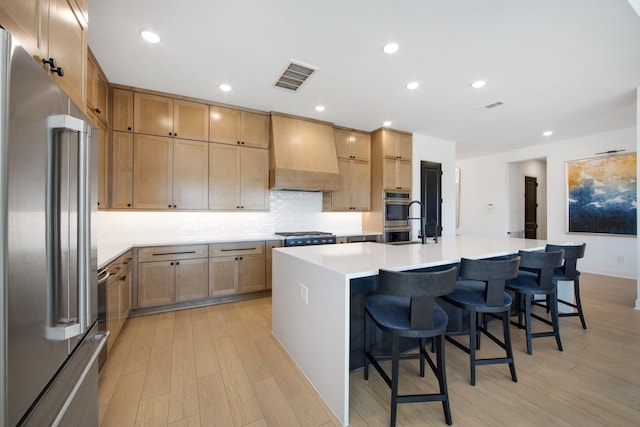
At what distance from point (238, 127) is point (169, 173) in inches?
45.2

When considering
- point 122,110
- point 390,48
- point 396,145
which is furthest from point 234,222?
point 396,145

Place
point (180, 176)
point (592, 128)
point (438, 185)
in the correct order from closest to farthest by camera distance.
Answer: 1. point (180, 176)
2. point (592, 128)
3. point (438, 185)

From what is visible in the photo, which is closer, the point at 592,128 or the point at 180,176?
the point at 180,176

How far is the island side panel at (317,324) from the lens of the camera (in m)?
1.54

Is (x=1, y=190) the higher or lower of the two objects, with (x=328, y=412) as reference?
higher

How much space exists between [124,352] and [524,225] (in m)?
8.56

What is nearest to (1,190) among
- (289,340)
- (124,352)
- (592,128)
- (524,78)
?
(289,340)

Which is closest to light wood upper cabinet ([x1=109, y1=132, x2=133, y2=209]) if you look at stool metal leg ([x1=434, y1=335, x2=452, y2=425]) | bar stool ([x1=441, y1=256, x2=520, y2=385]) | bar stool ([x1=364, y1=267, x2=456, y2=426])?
bar stool ([x1=364, y1=267, x2=456, y2=426])

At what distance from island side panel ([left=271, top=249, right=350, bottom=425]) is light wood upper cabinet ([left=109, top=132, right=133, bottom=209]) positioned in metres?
2.20

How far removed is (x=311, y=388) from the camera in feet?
6.03

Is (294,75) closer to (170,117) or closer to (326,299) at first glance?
(170,117)

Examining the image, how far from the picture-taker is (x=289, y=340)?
2.25m

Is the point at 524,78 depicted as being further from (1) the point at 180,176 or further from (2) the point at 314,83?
(1) the point at 180,176

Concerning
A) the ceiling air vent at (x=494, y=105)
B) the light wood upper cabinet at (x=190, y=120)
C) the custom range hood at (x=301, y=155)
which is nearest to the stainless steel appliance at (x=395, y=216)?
the custom range hood at (x=301, y=155)
